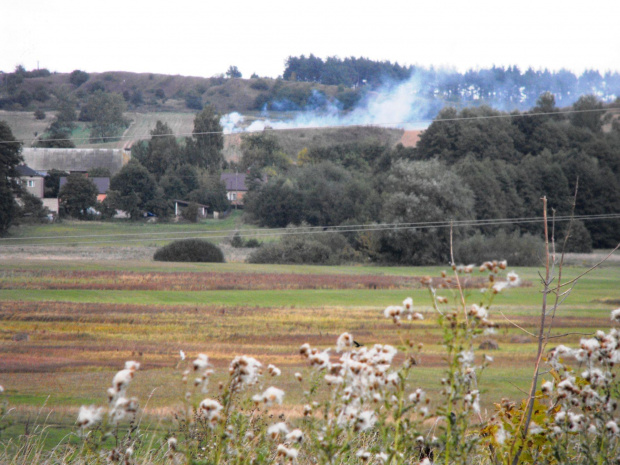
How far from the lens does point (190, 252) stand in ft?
77.8

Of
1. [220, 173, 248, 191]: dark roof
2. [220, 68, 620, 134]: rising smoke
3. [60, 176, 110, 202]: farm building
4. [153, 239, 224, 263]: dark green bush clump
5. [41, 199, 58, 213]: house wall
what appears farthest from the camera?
[220, 68, 620, 134]: rising smoke

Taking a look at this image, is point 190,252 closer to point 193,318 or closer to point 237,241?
point 237,241

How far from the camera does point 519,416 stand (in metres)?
2.40

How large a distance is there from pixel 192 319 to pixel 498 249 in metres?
14.2

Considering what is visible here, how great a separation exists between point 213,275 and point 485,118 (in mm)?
17859

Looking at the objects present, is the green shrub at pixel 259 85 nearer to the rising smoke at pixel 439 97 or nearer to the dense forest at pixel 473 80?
the rising smoke at pixel 439 97

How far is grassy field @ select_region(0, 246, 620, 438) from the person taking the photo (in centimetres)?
1484

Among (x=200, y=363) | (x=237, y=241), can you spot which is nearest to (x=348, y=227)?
(x=237, y=241)

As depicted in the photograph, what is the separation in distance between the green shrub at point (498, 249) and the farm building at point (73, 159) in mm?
14418

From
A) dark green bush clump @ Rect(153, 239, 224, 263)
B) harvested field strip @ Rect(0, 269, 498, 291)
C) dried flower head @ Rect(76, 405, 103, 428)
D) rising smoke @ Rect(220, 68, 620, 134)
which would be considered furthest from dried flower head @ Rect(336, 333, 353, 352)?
rising smoke @ Rect(220, 68, 620, 134)

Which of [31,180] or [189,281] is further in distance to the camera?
[189,281]

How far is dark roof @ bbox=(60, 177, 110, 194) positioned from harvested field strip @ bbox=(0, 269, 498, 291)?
305 centimetres

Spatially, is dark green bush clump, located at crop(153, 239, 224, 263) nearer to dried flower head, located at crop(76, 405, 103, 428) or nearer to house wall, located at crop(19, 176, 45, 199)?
house wall, located at crop(19, 176, 45, 199)

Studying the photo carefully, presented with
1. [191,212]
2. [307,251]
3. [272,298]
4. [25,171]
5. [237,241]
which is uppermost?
[25,171]
